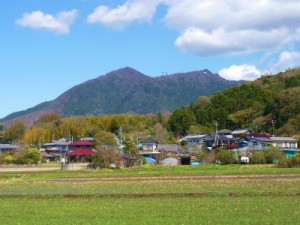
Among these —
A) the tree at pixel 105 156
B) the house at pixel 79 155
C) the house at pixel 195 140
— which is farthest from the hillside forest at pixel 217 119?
the tree at pixel 105 156

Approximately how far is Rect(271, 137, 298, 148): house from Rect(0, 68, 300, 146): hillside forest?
4161 mm

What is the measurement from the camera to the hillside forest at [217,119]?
9956 cm

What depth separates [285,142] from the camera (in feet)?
278

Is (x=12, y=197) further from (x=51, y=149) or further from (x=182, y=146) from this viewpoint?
(x=51, y=149)

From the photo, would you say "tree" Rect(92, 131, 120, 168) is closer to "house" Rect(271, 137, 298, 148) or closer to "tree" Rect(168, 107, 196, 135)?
"house" Rect(271, 137, 298, 148)

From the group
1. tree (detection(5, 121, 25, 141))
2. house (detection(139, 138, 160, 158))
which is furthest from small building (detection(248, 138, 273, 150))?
tree (detection(5, 121, 25, 141))

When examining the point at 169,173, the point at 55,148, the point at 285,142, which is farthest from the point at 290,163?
the point at 55,148

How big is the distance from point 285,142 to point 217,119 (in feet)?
106

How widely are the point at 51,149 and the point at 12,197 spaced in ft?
316

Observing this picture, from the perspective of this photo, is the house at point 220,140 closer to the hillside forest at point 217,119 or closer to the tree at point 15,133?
the hillside forest at point 217,119

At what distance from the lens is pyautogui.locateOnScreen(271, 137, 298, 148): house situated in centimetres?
8406

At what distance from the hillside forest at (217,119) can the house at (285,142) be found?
164 inches

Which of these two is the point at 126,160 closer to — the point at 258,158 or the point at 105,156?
the point at 105,156

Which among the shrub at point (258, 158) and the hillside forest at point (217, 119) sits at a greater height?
the hillside forest at point (217, 119)
